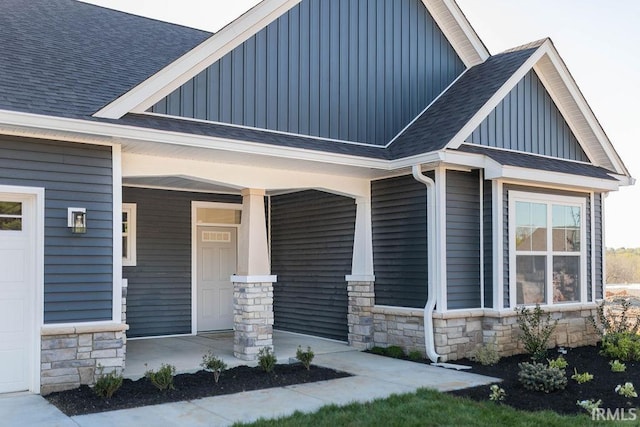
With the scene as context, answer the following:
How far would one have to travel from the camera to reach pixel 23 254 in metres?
6.73

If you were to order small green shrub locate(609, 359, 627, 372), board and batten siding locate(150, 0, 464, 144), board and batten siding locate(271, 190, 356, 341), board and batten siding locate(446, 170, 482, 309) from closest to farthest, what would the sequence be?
small green shrub locate(609, 359, 627, 372) < board and batten siding locate(150, 0, 464, 144) < board and batten siding locate(446, 170, 482, 309) < board and batten siding locate(271, 190, 356, 341)

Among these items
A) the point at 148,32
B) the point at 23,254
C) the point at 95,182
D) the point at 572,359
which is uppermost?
the point at 148,32

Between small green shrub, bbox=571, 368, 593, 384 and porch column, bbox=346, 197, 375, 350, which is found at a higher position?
porch column, bbox=346, 197, 375, 350

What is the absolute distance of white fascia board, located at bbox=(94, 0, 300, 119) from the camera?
7.16m

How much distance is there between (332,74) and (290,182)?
189cm

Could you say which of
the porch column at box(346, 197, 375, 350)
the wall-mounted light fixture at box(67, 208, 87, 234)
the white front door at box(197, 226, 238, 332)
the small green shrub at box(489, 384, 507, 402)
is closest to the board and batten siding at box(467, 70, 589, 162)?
the porch column at box(346, 197, 375, 350)

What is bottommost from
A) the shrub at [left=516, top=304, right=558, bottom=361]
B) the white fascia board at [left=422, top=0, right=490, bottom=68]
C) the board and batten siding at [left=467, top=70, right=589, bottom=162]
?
the shrub at [left=516, top=304, right=558, bottom=361]

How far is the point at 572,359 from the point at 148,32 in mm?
9085

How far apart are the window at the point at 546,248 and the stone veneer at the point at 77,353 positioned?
5670 millimetres

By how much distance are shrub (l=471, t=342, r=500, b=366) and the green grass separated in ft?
7.34

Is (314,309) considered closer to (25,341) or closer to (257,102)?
(257,102)

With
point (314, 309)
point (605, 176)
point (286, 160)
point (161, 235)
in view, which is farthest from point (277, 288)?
point (605, 176)

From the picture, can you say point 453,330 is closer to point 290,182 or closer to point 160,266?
point 290,182

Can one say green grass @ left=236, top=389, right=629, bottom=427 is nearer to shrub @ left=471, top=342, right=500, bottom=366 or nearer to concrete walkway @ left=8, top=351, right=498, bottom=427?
concrete walkway @ left=8, top=351, right=498, bottom=427
